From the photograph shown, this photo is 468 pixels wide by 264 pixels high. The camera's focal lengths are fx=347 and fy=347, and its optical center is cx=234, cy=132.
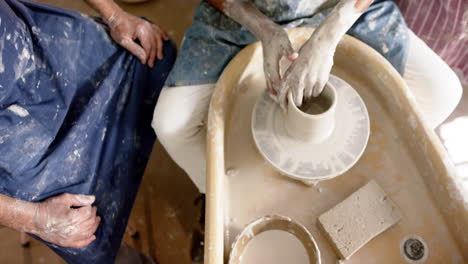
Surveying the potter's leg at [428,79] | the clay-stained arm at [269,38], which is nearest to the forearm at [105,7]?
the clay-stained arm at [269,38]

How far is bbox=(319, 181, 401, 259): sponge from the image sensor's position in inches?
32.8

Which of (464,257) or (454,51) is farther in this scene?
(454,51)

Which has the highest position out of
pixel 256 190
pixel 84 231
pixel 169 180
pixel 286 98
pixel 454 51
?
pixel 286 98

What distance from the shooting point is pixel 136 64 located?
4.21 ft

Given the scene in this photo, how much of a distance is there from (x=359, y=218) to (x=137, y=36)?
1.00m

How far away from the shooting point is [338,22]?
0.91m

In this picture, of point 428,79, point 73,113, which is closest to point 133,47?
point 73,113

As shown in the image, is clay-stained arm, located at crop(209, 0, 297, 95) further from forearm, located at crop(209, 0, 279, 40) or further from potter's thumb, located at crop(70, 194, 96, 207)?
potter's thumb, located at crop(70, 194, 96, 207)

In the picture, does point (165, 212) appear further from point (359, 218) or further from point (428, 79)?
point (428, 79)

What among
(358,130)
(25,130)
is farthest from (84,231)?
(358,130)

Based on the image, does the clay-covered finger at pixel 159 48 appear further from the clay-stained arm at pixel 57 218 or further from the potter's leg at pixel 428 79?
the potter's leg at pixel 428 79

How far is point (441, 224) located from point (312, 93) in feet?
1.46

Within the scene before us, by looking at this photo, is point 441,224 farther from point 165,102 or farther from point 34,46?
point 34,46

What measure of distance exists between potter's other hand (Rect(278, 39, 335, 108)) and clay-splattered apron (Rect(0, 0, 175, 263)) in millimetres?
621
